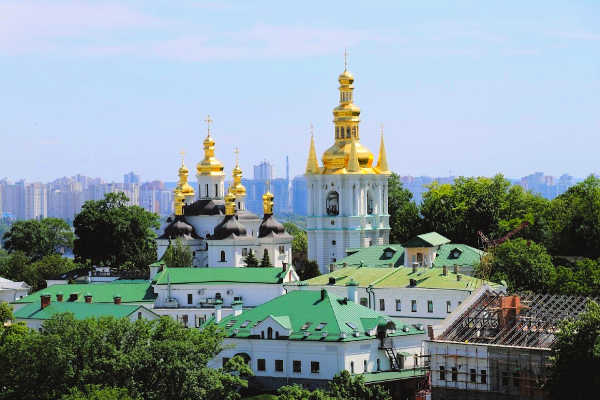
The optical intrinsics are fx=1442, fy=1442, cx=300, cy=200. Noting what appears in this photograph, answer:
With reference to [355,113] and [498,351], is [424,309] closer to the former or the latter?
[498,351]

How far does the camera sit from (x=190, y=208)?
10519cm

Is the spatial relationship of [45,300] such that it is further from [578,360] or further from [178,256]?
[578,360]

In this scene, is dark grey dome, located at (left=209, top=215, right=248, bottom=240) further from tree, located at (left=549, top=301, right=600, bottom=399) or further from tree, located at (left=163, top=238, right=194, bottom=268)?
tree, located at (left=549, top=301, right=600, bottom=399)

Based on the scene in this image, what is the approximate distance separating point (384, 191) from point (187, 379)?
1870 inches

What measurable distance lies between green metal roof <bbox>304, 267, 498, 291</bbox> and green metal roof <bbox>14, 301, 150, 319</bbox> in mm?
10314

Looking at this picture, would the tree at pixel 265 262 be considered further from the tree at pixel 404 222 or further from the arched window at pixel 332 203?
the tree at pixel 404 222

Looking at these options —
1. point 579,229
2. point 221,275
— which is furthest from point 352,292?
point 579,229

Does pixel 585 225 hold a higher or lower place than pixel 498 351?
higher

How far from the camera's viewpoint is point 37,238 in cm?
14062

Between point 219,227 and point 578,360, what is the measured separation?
48211mm

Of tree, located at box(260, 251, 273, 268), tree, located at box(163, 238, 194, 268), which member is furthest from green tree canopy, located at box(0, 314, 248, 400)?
tree, located at box(163, 238, 194, 268)

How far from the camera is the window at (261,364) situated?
2516 inches

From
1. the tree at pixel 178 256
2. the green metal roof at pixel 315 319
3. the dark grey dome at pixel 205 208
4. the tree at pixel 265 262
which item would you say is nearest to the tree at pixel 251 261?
the tree at pixel 265 262

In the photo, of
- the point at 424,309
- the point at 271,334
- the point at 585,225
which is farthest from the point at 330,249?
the point at 271,334
